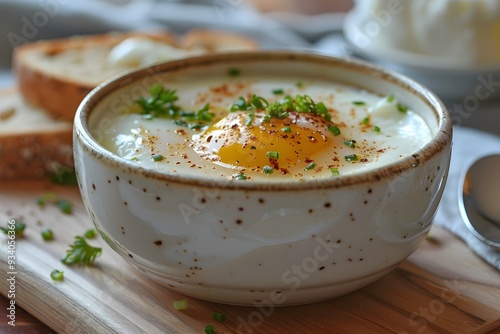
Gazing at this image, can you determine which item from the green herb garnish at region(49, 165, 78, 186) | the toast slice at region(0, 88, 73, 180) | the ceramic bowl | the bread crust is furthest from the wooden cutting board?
the ceramic bowl

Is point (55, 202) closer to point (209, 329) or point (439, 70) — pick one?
point (209, 329)

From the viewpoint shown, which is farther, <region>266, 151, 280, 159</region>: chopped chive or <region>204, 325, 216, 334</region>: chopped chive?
<region>266, 151, 280, 159</region>: chopped chive

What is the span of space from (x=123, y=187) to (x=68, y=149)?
1.22 meters

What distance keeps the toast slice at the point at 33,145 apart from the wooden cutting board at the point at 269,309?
60cm

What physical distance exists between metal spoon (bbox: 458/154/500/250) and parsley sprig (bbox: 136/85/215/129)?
2.74ft

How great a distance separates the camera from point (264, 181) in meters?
1.62

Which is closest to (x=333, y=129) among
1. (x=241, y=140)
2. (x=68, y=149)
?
(x=241, y=140)

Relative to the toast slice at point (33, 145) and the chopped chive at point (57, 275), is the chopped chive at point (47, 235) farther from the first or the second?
the toast slice at point (33, 145)

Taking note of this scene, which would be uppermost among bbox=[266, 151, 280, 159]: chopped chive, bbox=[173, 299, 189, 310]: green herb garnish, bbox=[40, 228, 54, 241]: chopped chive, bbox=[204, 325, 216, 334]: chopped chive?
bbox=[266, 151, 280, 159]: chopped chive

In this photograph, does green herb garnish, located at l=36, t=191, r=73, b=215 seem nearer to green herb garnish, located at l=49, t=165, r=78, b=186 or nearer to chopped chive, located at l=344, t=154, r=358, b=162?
green herb garnish, located at l=49, t=165, r=78, b=186

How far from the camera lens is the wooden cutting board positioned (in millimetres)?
1692

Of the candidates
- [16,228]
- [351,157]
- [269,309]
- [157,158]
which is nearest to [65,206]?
[16,228]

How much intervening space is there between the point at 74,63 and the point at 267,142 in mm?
1644

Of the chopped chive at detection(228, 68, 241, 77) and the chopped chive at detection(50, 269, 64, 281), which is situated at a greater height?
the chopped chive at detection(228, 68, 241, 77)
